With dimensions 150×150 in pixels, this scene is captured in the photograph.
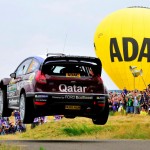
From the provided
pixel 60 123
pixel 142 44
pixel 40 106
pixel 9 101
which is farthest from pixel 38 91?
pixel 142 44

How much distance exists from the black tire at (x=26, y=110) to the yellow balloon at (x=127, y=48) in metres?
40.4

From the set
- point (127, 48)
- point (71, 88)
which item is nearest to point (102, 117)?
point (71, 88)

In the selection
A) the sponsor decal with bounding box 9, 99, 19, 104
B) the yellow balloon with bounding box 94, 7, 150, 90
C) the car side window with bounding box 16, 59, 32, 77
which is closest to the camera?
the car side window with bounding box 16, 59, 32, 77

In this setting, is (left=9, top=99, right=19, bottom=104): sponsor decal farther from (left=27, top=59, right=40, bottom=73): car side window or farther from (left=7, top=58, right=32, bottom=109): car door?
(left=27, top=59, right=40, bottom=73): car side window

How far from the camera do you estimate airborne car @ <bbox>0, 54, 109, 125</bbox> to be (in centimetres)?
1631

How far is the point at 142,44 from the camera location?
57.5 m

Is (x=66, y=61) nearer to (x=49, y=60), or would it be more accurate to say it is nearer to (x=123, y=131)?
(x=49, y=60)

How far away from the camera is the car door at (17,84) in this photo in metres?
17.1

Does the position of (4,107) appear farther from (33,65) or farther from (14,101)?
(33,65)

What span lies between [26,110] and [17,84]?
1.50 metres

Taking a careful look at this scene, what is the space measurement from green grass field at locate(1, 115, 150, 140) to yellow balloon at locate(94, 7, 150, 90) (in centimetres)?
2282

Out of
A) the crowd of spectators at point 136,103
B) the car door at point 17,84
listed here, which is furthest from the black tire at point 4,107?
the crowd of spectators at point 136,103

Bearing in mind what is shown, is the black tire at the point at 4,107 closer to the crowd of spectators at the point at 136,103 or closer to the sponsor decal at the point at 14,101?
the sponsor decal at the point at 14,101

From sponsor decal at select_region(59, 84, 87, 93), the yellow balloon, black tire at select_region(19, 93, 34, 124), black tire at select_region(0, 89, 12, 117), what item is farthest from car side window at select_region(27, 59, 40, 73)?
the yellow balloon
